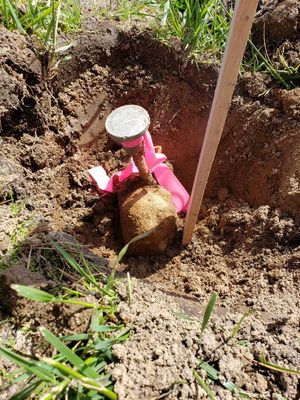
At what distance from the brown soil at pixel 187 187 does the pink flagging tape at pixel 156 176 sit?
0.09 m

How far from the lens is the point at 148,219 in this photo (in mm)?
1891

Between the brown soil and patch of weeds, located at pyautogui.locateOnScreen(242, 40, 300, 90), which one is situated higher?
patch of weeds, located at pyautogui.locateOnScreen(242, 40, 300, 90)

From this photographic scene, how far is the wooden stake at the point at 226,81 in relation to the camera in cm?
123

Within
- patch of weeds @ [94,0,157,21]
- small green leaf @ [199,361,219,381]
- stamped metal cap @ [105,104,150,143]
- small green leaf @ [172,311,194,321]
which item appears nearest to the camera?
small green leaf @ [199,361,219,381]

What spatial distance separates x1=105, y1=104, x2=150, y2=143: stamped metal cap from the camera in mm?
1629

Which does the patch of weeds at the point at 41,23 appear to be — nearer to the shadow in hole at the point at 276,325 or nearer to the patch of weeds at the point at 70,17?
the patch of weeds at the point at 70,17

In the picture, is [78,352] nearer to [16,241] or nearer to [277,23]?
[16,241]

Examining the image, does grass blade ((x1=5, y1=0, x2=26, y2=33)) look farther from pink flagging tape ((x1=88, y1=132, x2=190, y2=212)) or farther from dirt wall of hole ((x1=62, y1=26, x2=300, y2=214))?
pink flagging tape ((x1=88, y1=132, x2=190, y2=212))

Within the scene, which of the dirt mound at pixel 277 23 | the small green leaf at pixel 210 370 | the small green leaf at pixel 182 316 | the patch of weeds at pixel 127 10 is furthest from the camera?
the patch of weeds at pixel 127 10

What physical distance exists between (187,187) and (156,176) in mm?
230

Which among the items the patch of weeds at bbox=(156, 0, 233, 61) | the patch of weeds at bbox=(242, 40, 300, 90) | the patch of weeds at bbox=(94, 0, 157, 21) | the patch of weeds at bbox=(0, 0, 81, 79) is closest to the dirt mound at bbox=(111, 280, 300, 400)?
the patch of weeds at bbox=(242, 40, 300, 90)

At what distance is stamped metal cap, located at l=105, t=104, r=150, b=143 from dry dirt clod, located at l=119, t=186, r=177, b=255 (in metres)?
0.39

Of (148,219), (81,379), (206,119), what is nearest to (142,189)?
(148,219)

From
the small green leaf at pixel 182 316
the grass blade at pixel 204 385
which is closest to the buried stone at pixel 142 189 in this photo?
the small green leaf at pixel 182 316
